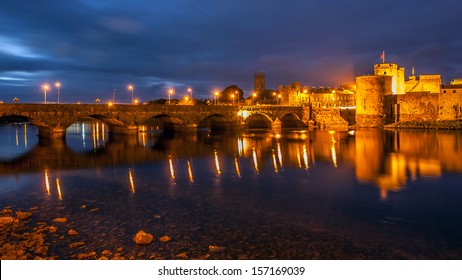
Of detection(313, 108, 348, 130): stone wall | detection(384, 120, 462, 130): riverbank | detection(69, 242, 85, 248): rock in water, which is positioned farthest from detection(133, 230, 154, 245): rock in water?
detection(313, 108, 348, 130): stone wall

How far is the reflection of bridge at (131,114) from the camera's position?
45219 mm

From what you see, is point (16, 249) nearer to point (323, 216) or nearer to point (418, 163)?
point (323, 216)

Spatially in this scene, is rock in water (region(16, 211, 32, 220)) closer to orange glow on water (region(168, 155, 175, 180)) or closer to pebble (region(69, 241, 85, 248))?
pebble (region(69, 241, 85, 248))

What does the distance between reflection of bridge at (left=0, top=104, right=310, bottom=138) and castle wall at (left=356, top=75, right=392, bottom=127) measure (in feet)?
37.4

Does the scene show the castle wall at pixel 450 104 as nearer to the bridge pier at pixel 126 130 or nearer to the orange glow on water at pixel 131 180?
the bridge pier at pixel 126 130

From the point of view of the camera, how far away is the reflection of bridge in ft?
148

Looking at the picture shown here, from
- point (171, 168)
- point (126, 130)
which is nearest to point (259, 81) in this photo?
point (126, 130)

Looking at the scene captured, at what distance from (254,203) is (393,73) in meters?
65.8

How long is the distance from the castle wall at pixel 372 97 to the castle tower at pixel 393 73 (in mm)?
6161

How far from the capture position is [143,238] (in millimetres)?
10844

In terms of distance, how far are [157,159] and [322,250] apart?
21962mm

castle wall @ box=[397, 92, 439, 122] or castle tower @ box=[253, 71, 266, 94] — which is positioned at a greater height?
castle tower @ box=[253, 71, 266, 94]

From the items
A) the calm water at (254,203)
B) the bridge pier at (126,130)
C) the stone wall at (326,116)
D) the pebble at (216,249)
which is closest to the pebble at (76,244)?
the calm water at (254,203)

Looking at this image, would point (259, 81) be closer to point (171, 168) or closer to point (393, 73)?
point (393, 73)
